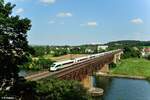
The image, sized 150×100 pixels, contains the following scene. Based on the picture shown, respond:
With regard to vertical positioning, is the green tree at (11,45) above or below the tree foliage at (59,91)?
above

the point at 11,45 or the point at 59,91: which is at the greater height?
the point at 11,45

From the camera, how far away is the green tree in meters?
26.2

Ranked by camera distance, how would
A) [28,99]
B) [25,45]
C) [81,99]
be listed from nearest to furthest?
[25,45] < [28,99] < [81,99]

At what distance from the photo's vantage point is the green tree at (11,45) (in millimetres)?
26250

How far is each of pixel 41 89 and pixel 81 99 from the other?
470cm

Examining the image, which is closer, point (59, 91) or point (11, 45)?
point (11, 45)

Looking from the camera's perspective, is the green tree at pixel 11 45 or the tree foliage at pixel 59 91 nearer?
the green tree at pixel 11 45

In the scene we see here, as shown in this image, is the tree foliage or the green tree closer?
the green tree

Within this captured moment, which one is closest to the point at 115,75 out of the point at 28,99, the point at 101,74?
the point at 101,74

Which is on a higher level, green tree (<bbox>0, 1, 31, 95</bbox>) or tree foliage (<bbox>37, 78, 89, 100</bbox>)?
green tree (<bbox>0, 1, 31, 95</bbox>)

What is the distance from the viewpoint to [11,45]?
2684 centimetres

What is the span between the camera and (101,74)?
14262cm

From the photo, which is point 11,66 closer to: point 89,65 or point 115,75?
point 89,65

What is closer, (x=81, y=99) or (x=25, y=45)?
(x=25, y=45)
